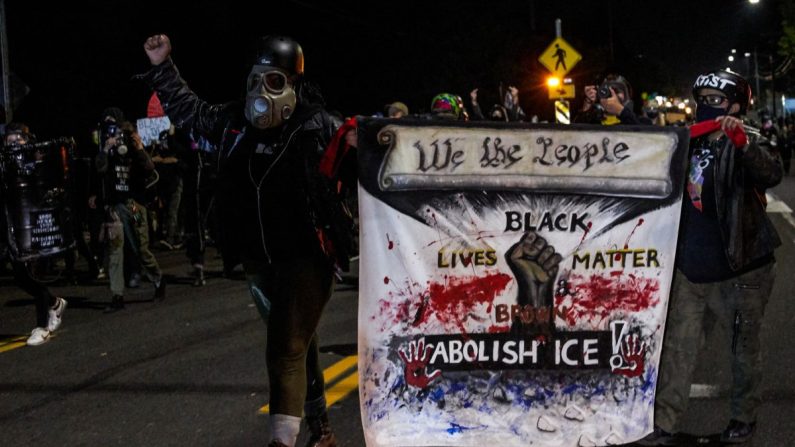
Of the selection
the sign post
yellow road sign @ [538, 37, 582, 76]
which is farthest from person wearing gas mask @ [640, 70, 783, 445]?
yellow road sign @ [538, 37, 582, 76]

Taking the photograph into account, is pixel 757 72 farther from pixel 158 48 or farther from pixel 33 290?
pixel 158 48

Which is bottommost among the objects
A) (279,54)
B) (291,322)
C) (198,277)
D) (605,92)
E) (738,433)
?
(198,277)

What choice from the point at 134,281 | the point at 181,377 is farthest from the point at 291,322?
the point at 134,281

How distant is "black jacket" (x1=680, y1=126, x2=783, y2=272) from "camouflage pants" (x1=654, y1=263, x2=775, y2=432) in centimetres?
14

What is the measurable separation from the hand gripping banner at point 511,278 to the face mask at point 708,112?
585mm

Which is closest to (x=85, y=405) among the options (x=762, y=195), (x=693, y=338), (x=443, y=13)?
(x=693, y=338)

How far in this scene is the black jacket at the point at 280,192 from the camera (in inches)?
170

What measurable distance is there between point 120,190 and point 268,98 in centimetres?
593

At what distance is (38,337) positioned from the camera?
820 centimetres

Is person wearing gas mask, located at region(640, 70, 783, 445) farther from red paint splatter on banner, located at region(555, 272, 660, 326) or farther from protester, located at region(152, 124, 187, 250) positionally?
protester, located at region(152, 124, 187, 250)

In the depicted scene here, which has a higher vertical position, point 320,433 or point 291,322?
point 291,322

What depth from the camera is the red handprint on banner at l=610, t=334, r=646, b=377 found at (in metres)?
4.30

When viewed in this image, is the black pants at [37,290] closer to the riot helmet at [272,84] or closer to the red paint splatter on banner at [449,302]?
the riot helmet at [272,84]

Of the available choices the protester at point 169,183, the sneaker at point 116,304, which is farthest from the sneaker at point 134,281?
the protester at point 169,183
